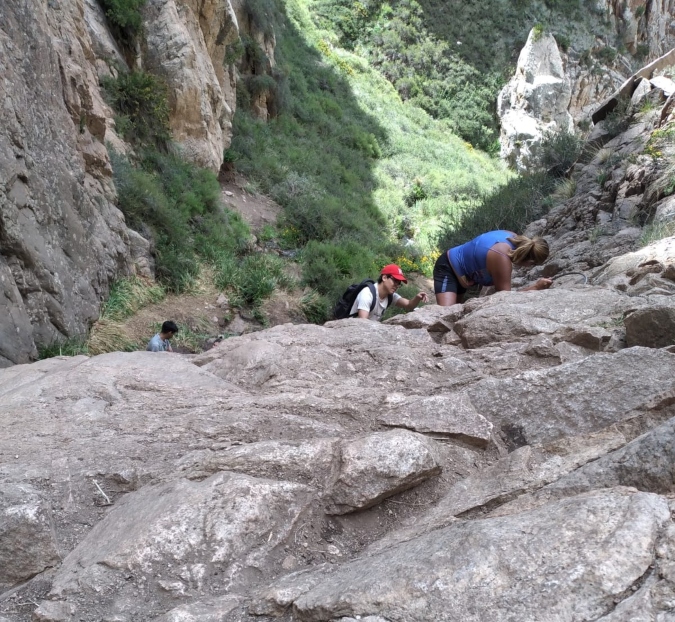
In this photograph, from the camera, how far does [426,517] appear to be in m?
2.06

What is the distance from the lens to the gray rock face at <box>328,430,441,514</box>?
7.06 feet

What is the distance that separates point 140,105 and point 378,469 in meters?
10.0

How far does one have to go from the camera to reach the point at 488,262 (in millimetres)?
5156

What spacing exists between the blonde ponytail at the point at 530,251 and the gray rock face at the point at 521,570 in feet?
11.2

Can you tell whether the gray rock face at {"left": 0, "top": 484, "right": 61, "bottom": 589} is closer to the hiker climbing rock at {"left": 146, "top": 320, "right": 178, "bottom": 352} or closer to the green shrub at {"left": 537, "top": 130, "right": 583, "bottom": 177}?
the hiker climbing rock at {"left": 146, "top": 320, "right": 178, "bottom": 352}

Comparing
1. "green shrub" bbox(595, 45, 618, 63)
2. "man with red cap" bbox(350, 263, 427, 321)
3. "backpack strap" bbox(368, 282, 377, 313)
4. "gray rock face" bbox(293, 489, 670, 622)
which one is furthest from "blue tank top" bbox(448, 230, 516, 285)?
"green shrub" bbox(595, 45, 618, 63)

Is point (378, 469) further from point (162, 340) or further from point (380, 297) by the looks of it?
point (162, 340)

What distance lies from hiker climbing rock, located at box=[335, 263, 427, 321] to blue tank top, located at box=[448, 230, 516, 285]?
420 mm

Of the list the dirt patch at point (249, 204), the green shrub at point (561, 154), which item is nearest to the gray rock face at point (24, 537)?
the green shrub at point (561, 154)

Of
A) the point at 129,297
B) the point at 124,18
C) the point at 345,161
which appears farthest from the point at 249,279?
the point at 345,161

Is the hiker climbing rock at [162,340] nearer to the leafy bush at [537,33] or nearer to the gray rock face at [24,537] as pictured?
the gray rock face at [24,537]

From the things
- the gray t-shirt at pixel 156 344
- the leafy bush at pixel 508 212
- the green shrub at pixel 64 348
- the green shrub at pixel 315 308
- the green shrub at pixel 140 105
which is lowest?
the green shrub at pixel 315 308

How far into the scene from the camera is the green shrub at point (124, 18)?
1046 centimetres

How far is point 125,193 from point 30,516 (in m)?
7.43
